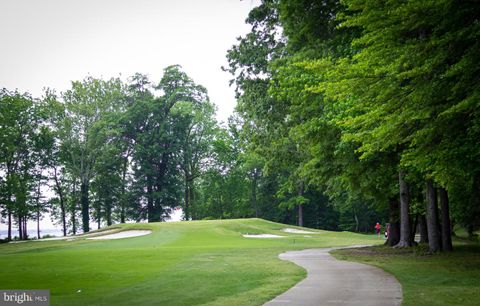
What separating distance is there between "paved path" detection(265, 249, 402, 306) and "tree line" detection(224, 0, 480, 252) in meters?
3.31

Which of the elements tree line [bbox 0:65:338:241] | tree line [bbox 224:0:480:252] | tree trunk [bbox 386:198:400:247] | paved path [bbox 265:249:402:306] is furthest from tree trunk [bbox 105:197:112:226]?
paved path [bbox 265:249:402:306]

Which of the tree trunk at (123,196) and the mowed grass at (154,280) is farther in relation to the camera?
the tree trunk at (123,196)

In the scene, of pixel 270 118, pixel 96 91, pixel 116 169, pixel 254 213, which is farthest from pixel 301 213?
pixel 270 118

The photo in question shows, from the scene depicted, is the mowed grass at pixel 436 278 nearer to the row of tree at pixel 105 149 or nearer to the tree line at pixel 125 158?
the tree line at pixel 125 158

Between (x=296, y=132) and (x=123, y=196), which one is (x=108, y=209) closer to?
(x=123, y=196)

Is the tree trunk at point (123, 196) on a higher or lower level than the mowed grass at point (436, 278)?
higher

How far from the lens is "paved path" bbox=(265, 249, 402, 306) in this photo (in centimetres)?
843

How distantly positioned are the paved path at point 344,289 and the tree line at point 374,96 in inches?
130

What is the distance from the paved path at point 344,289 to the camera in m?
8.43

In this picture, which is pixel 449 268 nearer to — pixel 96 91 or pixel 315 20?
pixel 315 20

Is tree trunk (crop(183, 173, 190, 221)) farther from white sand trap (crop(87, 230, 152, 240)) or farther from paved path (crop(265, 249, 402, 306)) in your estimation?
paved path (crop(265, 249, 402, 306))

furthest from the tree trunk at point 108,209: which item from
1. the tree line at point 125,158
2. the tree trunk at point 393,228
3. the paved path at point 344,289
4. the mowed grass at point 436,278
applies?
the paved path at point 344,289

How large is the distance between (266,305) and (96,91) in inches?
2011

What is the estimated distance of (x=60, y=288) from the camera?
476 inches
